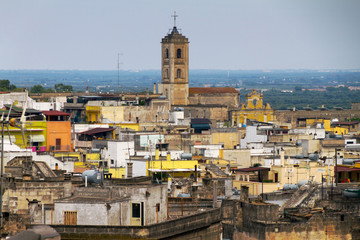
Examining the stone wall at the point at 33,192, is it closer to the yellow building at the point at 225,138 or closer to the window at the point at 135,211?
the window at the point at 135,211

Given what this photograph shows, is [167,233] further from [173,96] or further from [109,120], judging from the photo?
[173,96]

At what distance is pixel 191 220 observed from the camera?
70.4ft

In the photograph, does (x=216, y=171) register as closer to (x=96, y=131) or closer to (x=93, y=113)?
(x=96, y=131)

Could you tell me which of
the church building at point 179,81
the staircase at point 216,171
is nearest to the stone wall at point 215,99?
the church building at point 179,81

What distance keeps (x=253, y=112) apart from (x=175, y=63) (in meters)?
13.2

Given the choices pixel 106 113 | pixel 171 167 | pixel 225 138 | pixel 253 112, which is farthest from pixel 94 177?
pixel 253 112

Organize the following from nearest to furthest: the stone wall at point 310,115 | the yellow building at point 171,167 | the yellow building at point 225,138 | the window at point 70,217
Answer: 1. the window at point 70,217
2. the yellow building at point 171,167
3. the yellow building at point 225,138
4. the stone wall at point 310,115

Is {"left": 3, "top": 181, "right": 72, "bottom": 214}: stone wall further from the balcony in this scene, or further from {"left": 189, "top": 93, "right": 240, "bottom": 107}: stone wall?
{"left": 189, "top": 93, "right": 240, "bottom": 107}: stone wall

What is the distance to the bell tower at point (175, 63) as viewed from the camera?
11406 centimetres

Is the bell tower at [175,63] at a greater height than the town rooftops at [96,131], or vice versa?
the bell tower at [175,63]

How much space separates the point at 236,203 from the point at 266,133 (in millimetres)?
42117

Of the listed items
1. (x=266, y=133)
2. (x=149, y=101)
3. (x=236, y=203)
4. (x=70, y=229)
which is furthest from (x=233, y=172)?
(x=149, y=101)

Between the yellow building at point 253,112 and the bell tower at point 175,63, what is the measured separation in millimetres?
7203

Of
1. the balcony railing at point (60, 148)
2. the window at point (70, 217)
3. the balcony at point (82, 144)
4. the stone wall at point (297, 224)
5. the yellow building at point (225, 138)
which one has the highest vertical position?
the window at point (70, 217)
